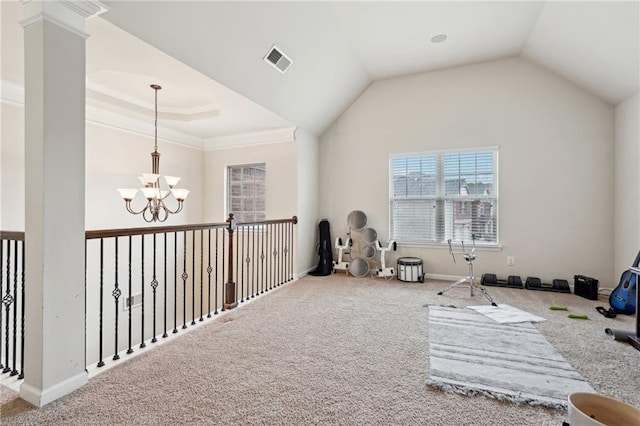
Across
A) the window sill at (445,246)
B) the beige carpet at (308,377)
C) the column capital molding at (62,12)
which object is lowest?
the beige carpet at (308,377)

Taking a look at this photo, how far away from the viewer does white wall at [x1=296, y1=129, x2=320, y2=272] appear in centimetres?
468

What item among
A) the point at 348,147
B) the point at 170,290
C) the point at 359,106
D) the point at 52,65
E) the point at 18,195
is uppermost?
the point at 359,106

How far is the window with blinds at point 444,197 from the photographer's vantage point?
14.2ft

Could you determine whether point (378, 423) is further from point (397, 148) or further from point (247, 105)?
point (397, 148)

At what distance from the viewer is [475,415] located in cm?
156

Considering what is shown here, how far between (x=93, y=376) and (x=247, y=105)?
3.10 metres

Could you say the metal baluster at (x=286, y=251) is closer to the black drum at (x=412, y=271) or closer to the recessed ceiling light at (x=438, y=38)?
the black drum at (x=412, y=271)

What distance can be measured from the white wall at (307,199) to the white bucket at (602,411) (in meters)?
3.69

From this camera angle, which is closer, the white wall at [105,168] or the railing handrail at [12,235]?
the railing handrail at [12,235]

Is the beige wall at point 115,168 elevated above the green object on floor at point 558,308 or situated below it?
above

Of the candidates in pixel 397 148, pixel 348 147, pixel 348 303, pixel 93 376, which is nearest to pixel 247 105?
pixel 348 147

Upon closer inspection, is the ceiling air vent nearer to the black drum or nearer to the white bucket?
the black drum

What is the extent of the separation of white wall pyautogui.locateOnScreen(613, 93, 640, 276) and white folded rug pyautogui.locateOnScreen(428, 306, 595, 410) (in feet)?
6.41

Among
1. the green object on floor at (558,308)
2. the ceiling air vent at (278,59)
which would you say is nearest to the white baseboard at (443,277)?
the green object on floor at (558,308)
